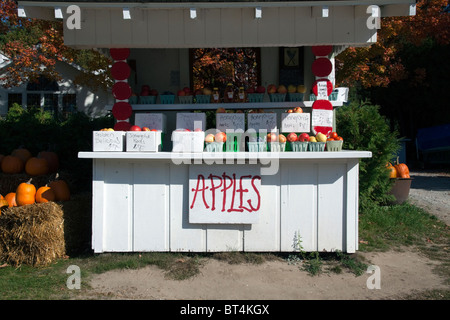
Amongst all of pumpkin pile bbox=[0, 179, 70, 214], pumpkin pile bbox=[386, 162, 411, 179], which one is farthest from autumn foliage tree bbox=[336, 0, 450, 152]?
pumpkin pile bbox=[0, 179, 70, 214]

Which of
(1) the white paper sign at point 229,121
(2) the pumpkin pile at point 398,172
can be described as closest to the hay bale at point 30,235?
(1) the white paper sign at point 229,121

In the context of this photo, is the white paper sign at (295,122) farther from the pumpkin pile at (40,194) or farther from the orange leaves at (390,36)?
the orange leaves at (390,36)

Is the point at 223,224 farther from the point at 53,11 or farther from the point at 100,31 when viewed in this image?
the point at 53,11

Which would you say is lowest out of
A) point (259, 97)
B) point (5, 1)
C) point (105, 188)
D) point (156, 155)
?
point (105, 188)

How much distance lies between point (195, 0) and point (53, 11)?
1.95 m

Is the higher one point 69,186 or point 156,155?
point 156,155

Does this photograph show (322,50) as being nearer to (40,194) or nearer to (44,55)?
(40,194)

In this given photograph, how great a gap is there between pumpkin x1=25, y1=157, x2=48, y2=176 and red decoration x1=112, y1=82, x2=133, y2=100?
2.15m

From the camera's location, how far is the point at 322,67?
5.96 m

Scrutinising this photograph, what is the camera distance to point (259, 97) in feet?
21.2

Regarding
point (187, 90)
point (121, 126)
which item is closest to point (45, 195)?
point (121, 126)

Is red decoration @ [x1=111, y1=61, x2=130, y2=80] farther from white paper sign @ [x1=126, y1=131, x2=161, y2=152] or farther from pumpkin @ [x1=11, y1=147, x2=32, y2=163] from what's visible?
pumpkin @ [x1=11, y1=147, x2=32, y2=163]

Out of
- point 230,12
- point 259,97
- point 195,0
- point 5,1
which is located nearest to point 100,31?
point 195,0

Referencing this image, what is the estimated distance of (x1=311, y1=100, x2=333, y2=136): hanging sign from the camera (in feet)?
19.5
